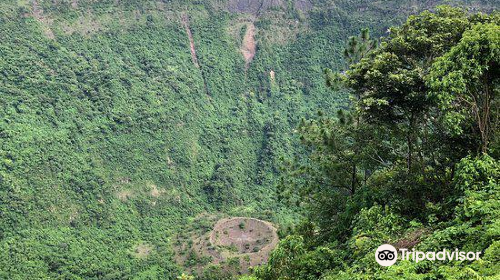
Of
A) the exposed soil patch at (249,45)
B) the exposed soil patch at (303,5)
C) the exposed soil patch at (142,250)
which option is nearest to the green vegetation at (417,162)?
the exposed soil patch at (142,250)

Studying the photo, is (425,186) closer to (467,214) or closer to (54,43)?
(467,214)

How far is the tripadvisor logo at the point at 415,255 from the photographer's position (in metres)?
8.80

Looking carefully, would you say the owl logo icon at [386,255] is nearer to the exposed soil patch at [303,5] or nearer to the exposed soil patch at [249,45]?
the exposed soil patch at [249,45]

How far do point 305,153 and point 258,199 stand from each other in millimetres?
8004

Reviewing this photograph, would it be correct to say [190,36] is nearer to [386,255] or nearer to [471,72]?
[471,72]

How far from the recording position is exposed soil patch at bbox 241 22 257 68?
53.3 meters

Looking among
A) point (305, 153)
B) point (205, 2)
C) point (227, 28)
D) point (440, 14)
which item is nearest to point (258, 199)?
point (305, 153)

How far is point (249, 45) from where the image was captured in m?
53.9

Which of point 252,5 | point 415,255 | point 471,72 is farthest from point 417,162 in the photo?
point 252,5

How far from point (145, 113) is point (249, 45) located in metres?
17.2

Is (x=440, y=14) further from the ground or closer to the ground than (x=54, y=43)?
further from the ground

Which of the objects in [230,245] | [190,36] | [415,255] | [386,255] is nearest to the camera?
[415,255]

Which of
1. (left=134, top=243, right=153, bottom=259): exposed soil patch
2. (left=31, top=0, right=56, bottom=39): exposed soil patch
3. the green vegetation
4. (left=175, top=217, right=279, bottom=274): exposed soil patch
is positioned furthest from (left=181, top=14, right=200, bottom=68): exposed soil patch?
the green vegetation

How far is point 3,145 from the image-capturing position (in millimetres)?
33125
